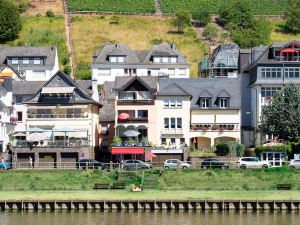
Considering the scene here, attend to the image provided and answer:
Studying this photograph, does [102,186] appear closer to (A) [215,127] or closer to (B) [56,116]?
(B) [56,116]

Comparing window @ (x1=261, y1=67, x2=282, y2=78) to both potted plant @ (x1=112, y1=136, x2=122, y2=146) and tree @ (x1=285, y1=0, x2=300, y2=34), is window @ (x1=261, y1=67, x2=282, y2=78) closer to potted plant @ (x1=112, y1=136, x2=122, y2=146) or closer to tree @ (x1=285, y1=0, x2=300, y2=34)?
potted plant @ (x1=112, y1=136, x2=122, y2=146)

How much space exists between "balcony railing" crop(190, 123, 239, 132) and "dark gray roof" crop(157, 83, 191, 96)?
11.8ft

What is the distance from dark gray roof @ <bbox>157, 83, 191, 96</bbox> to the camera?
111875mm

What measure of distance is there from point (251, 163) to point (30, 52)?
58.7 m

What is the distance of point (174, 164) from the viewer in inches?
3893

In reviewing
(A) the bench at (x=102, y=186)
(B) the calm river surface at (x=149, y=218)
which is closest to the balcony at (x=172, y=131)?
(A) the bench at (x=102, y=186)

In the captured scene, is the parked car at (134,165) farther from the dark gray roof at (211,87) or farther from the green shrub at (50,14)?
the green shrub at (50,14)

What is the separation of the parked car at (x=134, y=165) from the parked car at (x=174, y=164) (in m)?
1.78

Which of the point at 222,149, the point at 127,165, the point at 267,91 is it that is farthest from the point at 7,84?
the point at 267,91

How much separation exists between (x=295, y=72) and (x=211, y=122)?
1059 cm

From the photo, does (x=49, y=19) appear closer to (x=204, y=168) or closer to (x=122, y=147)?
(x=122, y=147)

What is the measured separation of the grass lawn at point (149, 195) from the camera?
8231cm

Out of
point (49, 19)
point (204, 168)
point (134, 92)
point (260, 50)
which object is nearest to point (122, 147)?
point (134, 92)

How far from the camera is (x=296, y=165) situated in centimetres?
9606
